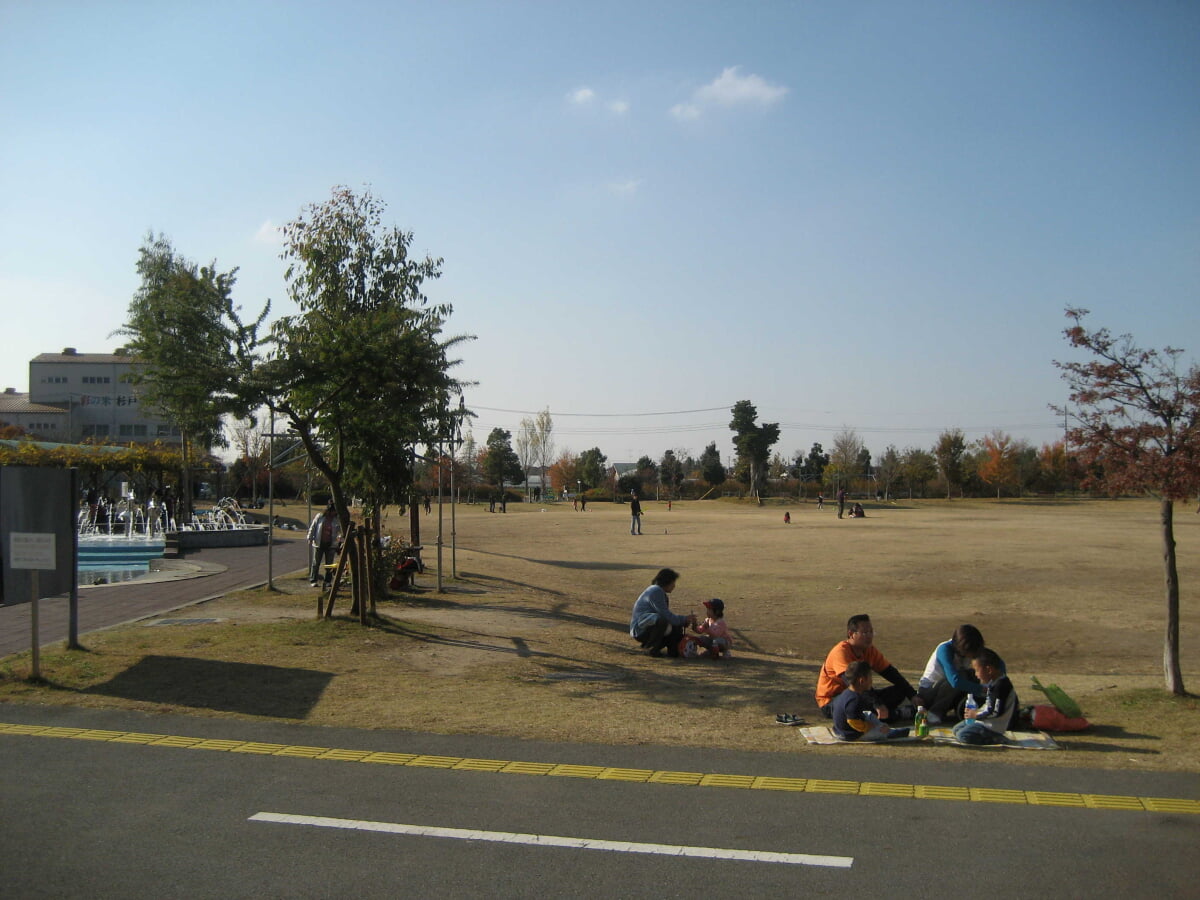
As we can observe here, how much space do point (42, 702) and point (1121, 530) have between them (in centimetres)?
4322

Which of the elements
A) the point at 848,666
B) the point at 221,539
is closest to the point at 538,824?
the point at 848,666

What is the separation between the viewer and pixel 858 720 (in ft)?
26.8

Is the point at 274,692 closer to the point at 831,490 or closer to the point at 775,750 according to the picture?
the point at 775,750

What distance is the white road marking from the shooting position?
17.3 ft

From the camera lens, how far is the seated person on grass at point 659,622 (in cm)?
1329

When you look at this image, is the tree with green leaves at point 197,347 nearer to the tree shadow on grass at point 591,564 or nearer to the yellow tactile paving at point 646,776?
the yellow tactile paving at point 646,776

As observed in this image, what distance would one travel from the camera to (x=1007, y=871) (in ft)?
16.6

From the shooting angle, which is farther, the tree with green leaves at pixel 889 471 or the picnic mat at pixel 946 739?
the tree with green leaves at pixel 889 471

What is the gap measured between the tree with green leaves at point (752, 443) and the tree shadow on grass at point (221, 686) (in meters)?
87.5

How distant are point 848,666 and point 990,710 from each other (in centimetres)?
132

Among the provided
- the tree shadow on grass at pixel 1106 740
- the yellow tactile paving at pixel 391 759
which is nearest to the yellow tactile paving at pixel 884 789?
the tree shadow on grass at pixel 1106 740

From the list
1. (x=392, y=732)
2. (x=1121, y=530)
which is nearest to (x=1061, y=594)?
(x=392, y=732)

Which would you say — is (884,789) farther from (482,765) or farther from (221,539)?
(221,539)

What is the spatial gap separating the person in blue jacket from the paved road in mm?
1622
